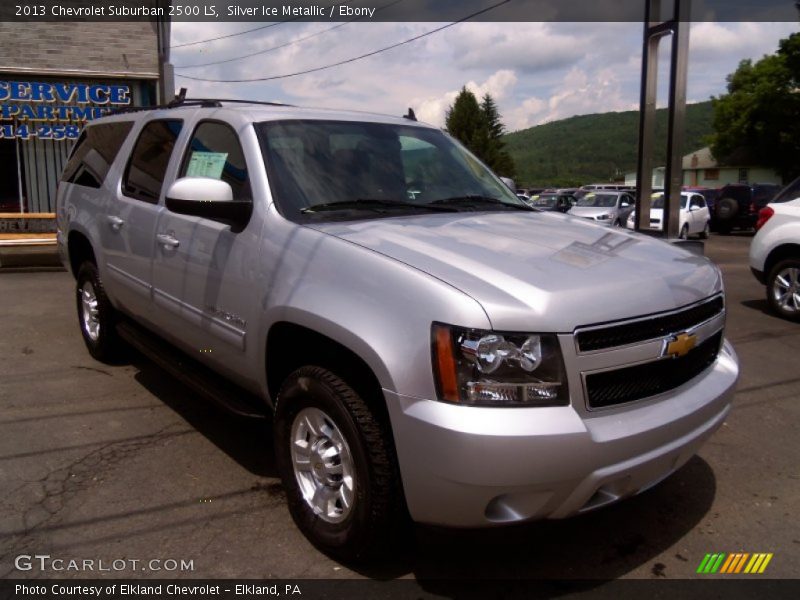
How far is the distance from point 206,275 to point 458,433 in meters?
1.85

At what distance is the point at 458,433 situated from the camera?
7.57ft

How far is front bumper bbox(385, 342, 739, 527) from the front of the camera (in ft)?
7.57

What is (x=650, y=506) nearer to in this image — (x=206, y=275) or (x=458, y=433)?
(x=458, y=433)

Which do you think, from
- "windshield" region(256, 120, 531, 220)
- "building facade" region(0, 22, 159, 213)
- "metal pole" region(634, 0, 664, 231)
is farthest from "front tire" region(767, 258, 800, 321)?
"building facade" region(0, 22, 159, 213)

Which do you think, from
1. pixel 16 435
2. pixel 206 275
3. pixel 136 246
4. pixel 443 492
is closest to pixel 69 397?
pixel 16 435

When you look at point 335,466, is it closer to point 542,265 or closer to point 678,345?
point 542,265

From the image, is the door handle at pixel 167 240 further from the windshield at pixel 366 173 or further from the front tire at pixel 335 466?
the front tire at pixel 335 466

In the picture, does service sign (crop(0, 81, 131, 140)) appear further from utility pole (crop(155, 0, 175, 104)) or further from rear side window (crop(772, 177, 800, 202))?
rear side window (crop(772, 177, 800, 202))

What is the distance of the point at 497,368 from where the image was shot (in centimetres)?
239

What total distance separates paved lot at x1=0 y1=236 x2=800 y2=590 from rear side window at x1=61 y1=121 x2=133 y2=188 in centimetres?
160

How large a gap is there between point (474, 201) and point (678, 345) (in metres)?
1.58

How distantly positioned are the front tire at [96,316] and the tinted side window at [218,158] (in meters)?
1.65

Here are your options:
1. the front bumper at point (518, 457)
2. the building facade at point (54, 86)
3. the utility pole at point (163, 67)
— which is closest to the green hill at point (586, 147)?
the utility pole at point (163, 67)

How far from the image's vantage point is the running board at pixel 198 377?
347 cm
